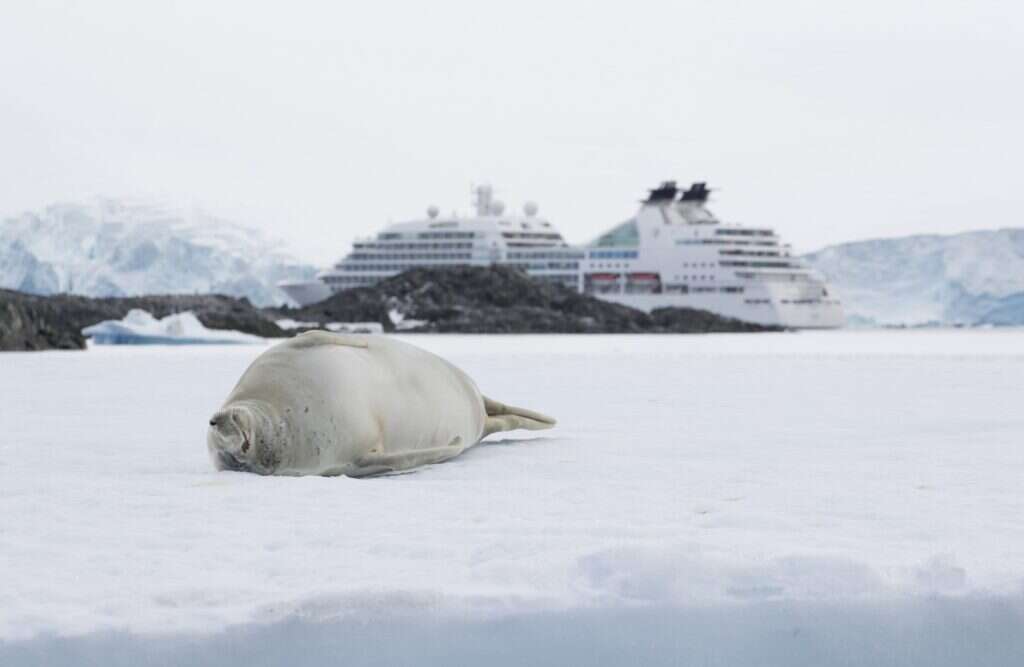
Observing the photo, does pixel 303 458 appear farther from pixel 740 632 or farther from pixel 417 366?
pixel 740 632

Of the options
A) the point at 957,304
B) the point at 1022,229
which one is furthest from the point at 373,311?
the point at 1022,229

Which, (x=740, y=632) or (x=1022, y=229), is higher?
(x=1022, y=229)

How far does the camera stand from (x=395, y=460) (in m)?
4.77

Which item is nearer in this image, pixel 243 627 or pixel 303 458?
pixel 243 627

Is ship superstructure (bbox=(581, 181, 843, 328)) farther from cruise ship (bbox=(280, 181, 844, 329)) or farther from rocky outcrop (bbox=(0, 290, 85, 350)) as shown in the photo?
rocky outcrop (bbox=(0, 290, 85, 350))

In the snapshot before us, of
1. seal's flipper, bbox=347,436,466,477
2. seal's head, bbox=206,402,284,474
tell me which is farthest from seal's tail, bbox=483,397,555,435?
seal's head, bbox=206,402,284,474

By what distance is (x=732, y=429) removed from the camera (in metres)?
6.81

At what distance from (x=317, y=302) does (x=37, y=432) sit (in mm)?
73728

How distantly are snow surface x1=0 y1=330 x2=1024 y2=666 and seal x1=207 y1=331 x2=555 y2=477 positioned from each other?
4.7 inches

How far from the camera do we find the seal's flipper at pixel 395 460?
15.4 feet

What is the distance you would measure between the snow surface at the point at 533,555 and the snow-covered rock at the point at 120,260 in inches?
3004

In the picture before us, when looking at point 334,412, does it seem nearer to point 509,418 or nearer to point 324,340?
point 324,340

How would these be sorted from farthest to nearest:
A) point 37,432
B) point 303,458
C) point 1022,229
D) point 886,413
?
point 1022,229, point 886,413, point 37,432, point 303,458

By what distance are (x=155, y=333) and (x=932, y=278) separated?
63138 millimetres
